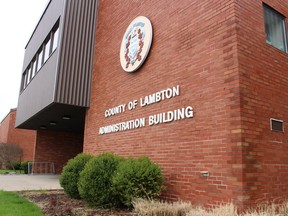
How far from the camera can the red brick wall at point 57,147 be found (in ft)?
68.3

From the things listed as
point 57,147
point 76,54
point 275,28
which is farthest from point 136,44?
point 57,147

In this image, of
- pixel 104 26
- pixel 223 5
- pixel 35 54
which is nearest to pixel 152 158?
pixel 223 5

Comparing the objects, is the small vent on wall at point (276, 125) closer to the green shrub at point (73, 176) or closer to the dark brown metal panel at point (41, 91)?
the green shrub at point (73, 176)

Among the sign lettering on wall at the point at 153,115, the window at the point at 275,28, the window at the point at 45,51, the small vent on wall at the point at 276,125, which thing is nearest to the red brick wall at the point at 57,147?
the window at the point at 45,51

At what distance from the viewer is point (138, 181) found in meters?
6.03

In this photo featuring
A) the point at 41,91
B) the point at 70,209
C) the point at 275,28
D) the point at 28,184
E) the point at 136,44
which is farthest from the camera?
the point at 41,91

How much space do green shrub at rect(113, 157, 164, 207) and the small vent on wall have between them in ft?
8.68

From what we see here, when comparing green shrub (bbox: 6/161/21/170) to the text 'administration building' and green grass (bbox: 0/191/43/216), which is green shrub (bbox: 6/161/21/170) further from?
green grass (bbox: 0/191/43/216)

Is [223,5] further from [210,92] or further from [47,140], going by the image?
[47,140]

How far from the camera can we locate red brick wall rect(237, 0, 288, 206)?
17.1ft

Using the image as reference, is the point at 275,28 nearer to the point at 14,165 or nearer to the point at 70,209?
the point at 70,209

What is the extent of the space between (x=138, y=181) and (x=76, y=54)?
766 centimetres

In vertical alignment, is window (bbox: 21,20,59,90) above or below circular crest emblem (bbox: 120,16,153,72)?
above

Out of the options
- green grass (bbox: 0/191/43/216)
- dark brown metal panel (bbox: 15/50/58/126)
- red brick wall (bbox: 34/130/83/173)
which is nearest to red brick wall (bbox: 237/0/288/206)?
green grass (bbox: 0/191/43/216)
